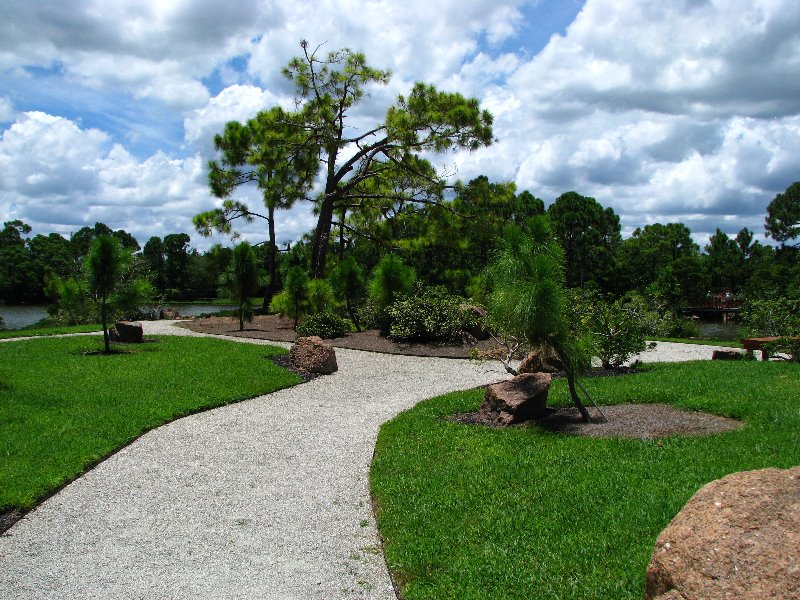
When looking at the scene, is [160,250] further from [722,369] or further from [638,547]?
[638,547]

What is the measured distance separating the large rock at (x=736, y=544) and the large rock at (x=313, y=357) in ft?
33.6

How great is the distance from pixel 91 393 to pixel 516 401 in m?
6.42

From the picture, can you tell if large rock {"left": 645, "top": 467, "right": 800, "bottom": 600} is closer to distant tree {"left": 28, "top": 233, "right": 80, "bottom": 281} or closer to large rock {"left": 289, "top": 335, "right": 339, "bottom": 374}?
large rock {"left": 289, "top": 335, "right": 339, "bottom": 374}

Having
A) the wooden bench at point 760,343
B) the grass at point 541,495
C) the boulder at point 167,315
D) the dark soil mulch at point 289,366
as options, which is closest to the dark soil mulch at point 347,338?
the dark soil mulch at point 289,366

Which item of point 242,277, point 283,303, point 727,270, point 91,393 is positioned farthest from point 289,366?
point 727,270

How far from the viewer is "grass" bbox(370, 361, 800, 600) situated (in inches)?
163

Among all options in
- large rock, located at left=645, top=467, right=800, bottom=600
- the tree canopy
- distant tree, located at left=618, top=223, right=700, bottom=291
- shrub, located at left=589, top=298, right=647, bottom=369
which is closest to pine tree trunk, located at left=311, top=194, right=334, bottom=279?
the tree canopy

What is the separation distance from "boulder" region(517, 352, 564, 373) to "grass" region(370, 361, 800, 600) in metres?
2.77

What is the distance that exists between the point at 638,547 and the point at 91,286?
13653 millimetres

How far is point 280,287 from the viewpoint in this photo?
31688 mm

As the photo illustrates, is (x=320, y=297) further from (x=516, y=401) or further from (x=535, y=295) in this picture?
(x=535, y=295)

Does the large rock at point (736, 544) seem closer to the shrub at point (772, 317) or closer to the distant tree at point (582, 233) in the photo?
the shrub at point (772, 317)

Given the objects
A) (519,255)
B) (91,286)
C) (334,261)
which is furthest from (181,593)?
(334,261)

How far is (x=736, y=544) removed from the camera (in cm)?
272
